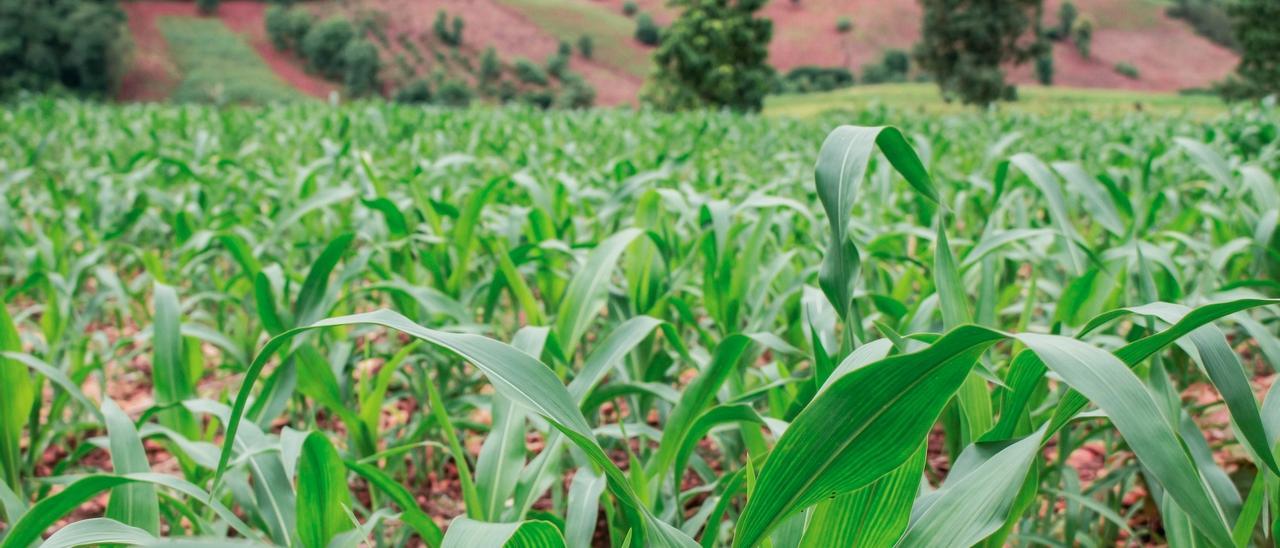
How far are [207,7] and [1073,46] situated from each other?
6325 cm

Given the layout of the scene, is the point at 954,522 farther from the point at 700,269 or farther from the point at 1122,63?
the point at 1122,63

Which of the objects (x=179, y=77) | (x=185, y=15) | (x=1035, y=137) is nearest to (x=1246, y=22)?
(x=1035, y=137)

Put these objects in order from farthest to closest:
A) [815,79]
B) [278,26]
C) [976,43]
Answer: [815,79]
[278,26]
[976,43]

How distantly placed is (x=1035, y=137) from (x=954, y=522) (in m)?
7.06

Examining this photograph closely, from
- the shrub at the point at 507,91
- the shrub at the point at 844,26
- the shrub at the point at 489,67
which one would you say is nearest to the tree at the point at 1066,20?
the shrub at the point at 844,26

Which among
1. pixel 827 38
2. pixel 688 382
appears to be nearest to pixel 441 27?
pixel 827 38

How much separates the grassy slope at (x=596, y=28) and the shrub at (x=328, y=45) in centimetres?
1678

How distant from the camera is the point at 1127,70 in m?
58.0

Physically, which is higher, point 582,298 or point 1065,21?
point 582,298

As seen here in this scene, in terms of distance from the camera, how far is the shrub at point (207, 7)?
194 feet

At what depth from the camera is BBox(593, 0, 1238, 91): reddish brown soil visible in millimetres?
58281

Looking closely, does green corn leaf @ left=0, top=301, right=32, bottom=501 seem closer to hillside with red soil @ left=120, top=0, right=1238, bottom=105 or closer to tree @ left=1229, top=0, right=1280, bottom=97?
tree @ left=1229, top=0, right=1280, bottom=97

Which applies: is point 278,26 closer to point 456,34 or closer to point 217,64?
point 217,64

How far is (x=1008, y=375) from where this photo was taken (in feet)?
2.76
